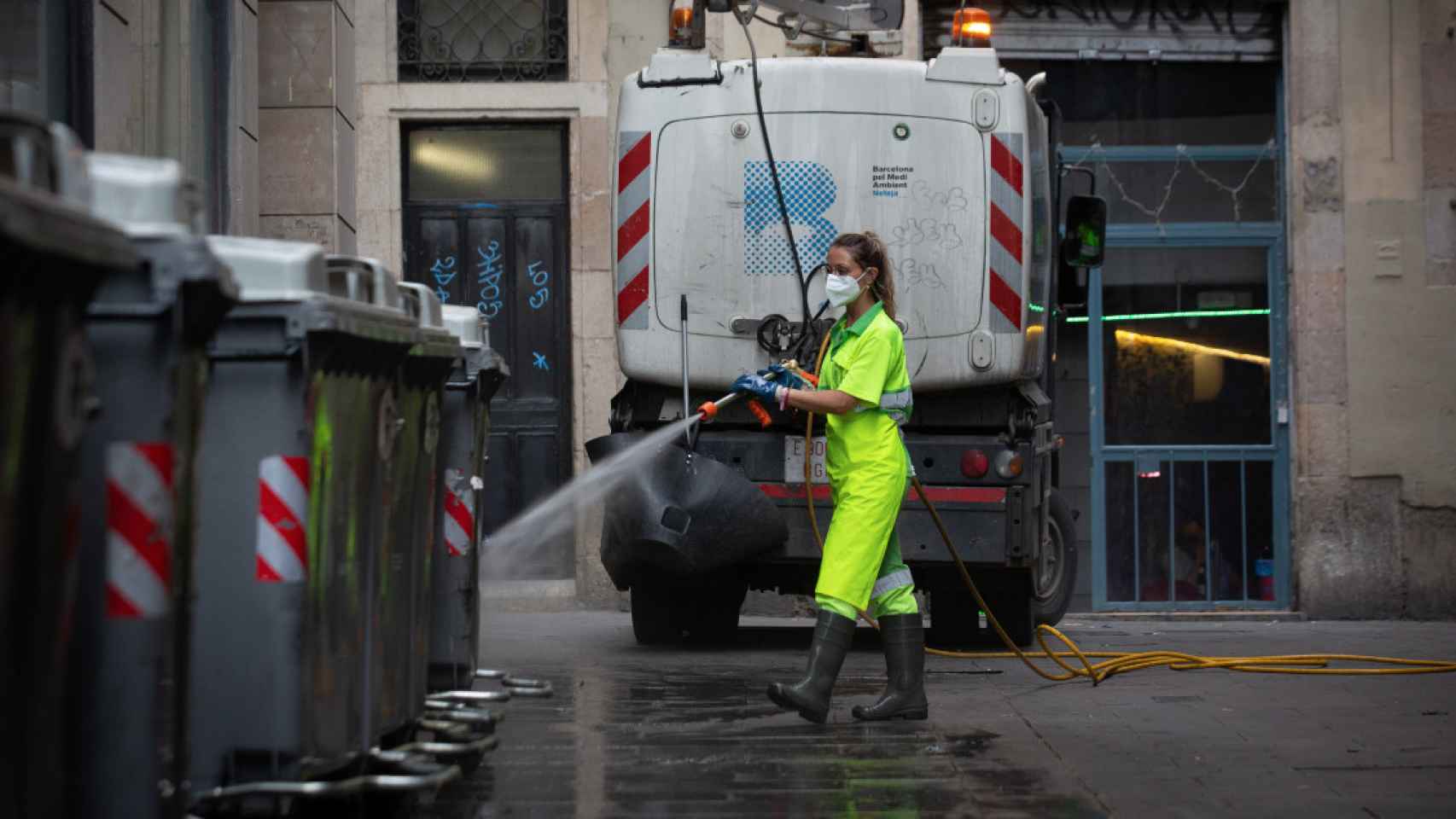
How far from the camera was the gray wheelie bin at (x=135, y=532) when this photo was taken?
3916 millimetres

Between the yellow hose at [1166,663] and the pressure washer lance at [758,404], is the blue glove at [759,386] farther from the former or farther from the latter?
the yellow hose at [1166,663]

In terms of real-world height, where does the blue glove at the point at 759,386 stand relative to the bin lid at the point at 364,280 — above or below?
below

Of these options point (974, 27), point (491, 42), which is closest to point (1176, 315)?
point (491, 42)

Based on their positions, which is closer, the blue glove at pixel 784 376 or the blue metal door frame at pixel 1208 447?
the blue glove at pixel 784 376

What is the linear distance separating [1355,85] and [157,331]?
11.4 metres

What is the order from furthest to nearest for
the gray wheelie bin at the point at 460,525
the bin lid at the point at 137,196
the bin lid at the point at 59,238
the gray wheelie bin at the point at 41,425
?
the gray wheelie bin at the point at 460,525 < the bin lid at the point at 137,196 < the gray wheelie bin at the point at 41,425 < the bin lid at the point at 59,238

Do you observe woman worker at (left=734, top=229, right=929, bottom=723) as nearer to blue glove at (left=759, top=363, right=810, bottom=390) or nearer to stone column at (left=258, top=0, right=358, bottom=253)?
blue glove at (left=759, top=363, right=810, bottom=390)

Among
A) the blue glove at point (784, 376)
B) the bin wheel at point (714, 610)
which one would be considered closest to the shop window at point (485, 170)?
the bin wheel at point (714, 610)

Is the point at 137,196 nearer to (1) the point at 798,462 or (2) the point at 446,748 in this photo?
(2) the point at 446,748

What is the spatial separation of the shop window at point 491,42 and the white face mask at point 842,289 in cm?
699

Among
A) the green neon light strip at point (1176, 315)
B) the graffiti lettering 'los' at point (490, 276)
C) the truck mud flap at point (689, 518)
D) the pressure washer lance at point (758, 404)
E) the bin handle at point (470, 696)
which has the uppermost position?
the graffiti lettering 'los' at point (490, 276)

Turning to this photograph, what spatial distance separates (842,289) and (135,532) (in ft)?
12.3

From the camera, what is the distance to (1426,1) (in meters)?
13.9

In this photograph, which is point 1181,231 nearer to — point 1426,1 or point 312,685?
point 1426,1
